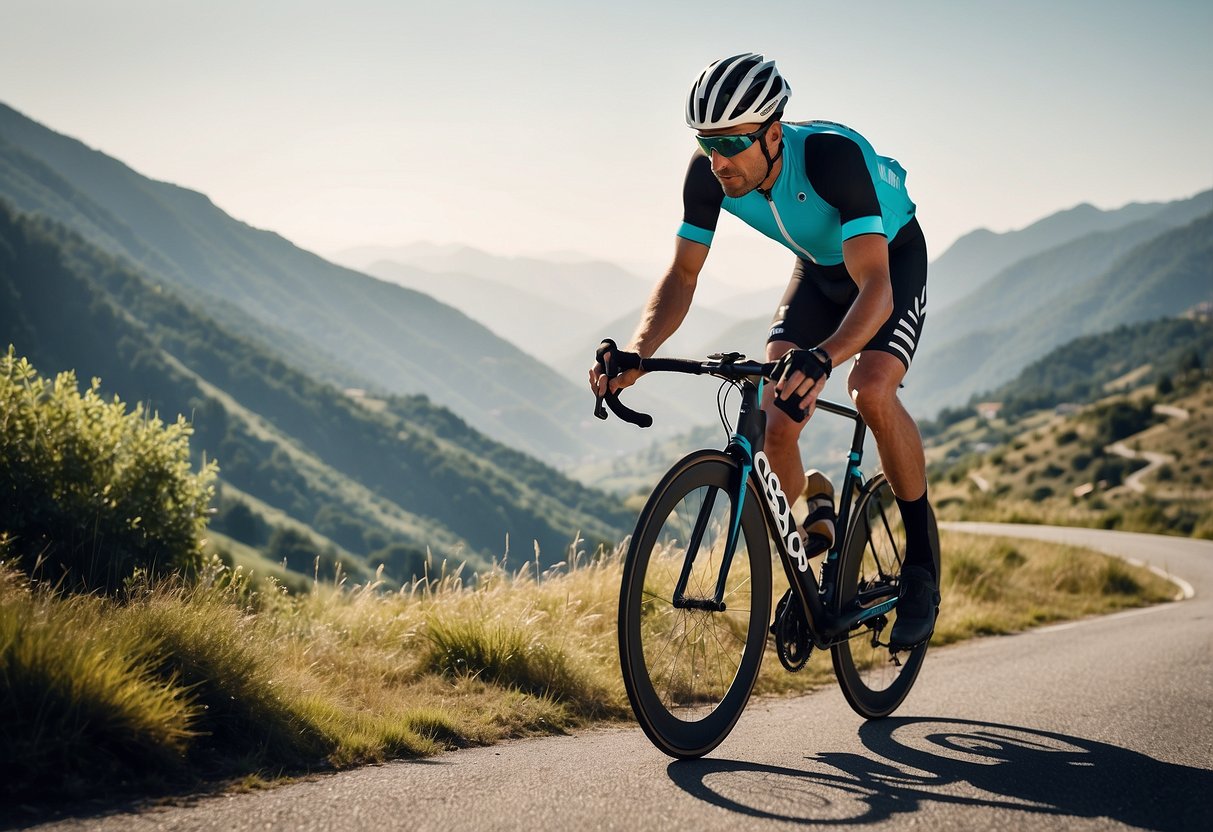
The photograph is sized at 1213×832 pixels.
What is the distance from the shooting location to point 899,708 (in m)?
4.86

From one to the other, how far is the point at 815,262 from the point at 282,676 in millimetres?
2733

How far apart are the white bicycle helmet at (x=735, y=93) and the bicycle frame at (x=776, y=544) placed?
97cm

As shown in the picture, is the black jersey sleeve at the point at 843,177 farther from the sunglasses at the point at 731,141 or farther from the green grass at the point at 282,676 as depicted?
the green grass at the point at 282,676

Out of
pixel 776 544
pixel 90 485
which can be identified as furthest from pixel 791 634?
pixel 90 485

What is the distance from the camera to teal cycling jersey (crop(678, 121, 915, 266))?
3.88 m

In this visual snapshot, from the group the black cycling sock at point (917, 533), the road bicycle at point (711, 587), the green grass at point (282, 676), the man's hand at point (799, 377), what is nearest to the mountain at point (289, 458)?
the green grass at point (282, 676)

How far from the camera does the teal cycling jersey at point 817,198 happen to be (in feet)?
12.7

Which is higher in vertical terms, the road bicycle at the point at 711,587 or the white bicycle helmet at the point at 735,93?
the white bicycle helmet at the point at 735,93

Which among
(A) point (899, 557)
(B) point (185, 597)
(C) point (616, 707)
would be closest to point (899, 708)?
(A) point (899, 557)

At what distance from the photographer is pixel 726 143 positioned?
152 inches

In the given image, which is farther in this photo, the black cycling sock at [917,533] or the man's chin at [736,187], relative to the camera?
the black cycling sock at [917,533]

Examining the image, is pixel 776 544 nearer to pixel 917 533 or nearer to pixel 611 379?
pixel 611 379

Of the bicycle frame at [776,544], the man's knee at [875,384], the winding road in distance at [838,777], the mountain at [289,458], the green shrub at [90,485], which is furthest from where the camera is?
the mountain at [289,458]

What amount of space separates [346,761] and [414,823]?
0.82m
